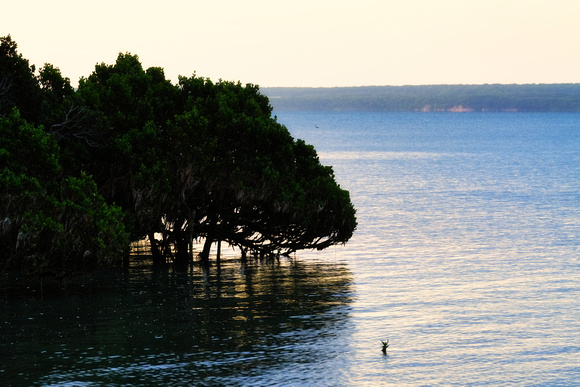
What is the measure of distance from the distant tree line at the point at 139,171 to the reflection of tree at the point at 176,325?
292 centimetres

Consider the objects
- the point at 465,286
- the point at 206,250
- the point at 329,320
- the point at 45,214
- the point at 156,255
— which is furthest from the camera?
the point at 156,255

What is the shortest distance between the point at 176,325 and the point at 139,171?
540 inches

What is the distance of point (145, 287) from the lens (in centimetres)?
5069

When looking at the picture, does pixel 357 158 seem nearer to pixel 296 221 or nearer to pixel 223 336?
pixel 296 221

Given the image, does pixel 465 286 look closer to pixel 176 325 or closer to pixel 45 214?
pixel 176 325

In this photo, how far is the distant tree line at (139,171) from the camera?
43344 mm

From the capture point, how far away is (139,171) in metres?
51.3

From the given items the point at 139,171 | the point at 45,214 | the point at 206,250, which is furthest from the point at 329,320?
the point at 206,250

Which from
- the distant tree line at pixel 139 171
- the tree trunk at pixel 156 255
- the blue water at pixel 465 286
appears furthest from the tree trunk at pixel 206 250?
the blue water at pixel 465 286

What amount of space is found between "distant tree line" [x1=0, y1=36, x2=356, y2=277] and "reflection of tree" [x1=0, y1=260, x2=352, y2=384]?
2921 mm

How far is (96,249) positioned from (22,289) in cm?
790

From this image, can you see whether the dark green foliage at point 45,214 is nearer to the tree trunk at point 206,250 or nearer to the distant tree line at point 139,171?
the distant tree line at point 139,171

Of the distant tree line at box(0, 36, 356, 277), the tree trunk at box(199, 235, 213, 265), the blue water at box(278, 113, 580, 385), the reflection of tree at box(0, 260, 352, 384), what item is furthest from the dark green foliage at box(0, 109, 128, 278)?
the blue water at box(278, 113, 580, 385)

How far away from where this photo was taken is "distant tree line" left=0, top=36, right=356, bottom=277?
43.3 meters
